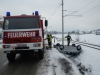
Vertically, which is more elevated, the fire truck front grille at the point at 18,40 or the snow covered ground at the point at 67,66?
the fire truck front grille at the point at 18,40

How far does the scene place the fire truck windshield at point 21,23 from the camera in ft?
24.7

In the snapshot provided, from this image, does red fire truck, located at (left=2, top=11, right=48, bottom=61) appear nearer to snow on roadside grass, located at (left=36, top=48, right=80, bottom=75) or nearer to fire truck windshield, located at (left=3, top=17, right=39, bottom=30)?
fire truck windshield, located at (left=3, top=17, right=39, bottom=30)

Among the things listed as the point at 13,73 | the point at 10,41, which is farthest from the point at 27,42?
the point at 13,73

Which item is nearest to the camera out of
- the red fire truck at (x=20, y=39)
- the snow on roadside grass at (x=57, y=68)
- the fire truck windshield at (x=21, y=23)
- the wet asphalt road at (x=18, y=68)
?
the snow on roadside grass at (x=57, y=68)

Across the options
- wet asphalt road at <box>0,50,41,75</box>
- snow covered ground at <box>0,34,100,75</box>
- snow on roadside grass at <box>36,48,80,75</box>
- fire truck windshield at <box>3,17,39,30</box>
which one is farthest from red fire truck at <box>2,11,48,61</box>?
snow covered ground at <box>0,34,100,75</box>

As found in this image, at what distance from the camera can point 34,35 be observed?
290 inches

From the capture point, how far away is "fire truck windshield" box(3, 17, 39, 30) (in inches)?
296

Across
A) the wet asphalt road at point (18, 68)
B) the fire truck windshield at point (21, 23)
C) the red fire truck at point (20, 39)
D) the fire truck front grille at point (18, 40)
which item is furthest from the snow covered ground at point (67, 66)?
the fire truck windshield at point (21, 23)

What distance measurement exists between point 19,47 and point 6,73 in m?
1.78

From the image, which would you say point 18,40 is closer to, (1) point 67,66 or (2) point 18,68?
(2) point 18,68

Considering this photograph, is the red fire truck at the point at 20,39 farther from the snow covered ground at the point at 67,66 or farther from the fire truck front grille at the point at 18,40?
the snow covered ground at the point at 67,66

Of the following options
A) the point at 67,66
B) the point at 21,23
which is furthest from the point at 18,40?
the point at 67,66

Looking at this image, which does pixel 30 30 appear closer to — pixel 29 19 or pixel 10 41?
pixel 29 19

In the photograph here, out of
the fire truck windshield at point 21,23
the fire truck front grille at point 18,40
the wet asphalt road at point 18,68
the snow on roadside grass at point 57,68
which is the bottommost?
the wet asphalt road at point 18,68
